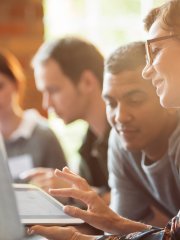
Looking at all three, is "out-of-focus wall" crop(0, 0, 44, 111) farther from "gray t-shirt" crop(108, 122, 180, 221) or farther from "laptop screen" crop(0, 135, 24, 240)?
"laptop screen" crop(0, 135, 24, 240)

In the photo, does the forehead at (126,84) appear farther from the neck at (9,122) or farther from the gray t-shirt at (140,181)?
the neck at (9,122)

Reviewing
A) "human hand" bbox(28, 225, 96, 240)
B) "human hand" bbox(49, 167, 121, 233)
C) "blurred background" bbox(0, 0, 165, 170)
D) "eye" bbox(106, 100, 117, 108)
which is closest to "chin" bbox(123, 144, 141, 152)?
"eye" bbox(106, 100, 117, 108)

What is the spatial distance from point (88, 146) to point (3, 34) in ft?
3.40

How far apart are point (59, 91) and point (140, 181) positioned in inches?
28.7

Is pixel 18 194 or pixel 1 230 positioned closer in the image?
pixel 1 230

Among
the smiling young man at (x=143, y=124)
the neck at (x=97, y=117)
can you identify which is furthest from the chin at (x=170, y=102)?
the neck at (x=97, y=117)

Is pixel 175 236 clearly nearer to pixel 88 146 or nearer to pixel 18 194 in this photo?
pixel 18 194

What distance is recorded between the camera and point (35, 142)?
2533 millimetres

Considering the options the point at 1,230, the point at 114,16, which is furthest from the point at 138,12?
the point at 1,230

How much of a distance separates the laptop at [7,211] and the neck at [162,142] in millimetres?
649

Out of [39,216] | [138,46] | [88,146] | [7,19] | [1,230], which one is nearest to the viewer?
[1,230]

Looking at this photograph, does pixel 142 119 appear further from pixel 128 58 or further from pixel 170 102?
pixel 170 102

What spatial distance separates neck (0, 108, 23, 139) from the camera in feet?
8.51

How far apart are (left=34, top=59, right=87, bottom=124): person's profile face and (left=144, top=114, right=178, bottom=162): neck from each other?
0.78 metres
